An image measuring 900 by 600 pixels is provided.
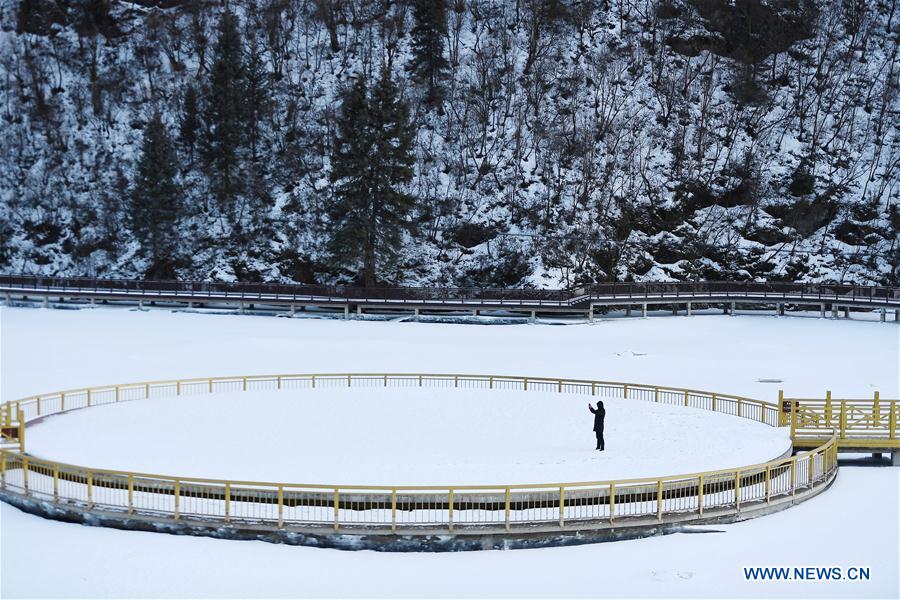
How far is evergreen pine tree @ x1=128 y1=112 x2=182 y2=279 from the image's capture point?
3196 inches

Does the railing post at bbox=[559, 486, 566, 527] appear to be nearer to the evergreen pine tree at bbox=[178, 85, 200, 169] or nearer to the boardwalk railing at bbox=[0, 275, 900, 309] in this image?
the boardwalk railing at bbox=[0, 275, 900, 309]

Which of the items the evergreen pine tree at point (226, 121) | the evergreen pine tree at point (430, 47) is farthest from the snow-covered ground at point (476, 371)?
the evergreen pine tree at point (430, 47)

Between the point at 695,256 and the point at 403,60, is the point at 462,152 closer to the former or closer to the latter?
the point at 403,60

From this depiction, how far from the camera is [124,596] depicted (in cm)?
1838

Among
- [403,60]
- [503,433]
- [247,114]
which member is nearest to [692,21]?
[403,60]

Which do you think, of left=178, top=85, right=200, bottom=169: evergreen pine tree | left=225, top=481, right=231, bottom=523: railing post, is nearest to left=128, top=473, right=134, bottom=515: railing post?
left=225, top=481, right=231, bottom=523: railing post

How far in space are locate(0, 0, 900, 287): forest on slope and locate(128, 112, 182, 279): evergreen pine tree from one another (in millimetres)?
233

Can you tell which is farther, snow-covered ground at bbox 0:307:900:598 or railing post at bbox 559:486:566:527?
railing post at bbox 559:486:566:527

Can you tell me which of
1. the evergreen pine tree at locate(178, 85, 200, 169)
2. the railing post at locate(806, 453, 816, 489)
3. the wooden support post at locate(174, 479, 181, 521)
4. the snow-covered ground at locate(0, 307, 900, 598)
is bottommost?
the snow-covered ground at locate(0, 307, 900, 598)

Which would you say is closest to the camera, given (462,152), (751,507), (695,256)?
(751,507)

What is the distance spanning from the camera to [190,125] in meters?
93.4

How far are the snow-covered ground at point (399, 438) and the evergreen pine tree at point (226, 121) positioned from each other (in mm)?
53744

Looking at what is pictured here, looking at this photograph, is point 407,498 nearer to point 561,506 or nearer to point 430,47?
point 561,506

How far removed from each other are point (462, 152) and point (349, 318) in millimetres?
29299
